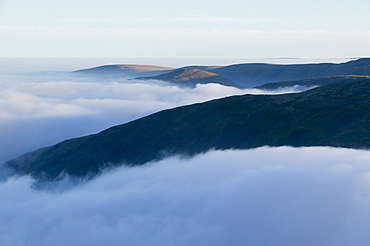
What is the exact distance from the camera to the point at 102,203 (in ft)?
380

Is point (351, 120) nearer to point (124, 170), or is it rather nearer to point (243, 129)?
point (243, 129)

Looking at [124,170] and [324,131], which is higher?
[324,131]

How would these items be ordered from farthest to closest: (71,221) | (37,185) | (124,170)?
(37,185), (124,170), (71,221)

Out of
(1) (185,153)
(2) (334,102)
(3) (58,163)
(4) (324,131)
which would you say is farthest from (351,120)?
(3) (58,163)

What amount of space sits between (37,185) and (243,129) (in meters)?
77.1

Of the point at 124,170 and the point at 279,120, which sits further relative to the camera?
the point at 124,170

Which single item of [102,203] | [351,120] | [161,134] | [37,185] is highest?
[351,120]

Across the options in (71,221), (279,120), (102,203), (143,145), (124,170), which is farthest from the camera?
(143,145)

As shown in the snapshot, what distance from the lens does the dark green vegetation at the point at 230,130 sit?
4675 inches

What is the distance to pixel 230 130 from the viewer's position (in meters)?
140

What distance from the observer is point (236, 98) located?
16400cm

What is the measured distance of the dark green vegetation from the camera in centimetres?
11875

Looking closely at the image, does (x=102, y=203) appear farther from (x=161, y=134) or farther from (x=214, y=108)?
(x=214, y=108)

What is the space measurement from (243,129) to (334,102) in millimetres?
26718
